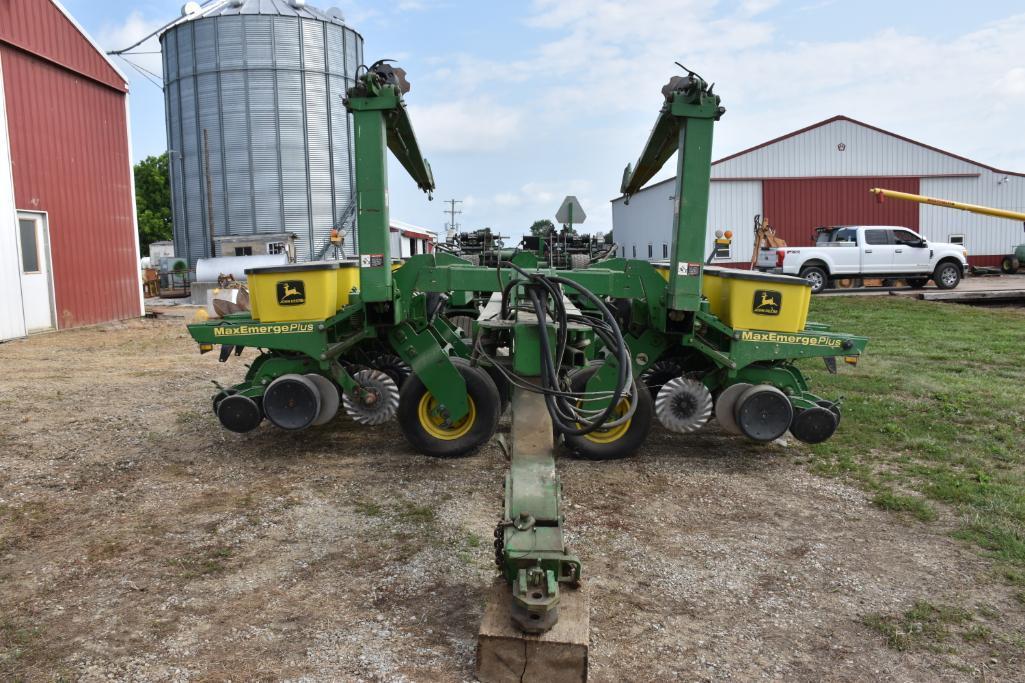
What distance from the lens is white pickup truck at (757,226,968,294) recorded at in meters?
20.2

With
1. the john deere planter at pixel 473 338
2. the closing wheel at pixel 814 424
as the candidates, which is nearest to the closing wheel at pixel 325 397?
the john deere planter at pixel 473 338

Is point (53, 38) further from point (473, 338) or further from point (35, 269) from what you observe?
point (473, 338)

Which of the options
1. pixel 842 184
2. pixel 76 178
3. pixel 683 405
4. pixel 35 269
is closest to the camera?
pixel 683 405

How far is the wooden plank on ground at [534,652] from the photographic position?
9.23 feet

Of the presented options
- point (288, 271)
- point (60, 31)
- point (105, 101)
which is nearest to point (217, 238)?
point (105, 101)

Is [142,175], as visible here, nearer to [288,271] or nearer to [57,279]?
[57,279]

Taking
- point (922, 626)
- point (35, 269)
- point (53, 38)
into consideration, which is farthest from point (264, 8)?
point (922, 626)

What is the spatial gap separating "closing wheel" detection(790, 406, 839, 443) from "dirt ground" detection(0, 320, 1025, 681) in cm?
27

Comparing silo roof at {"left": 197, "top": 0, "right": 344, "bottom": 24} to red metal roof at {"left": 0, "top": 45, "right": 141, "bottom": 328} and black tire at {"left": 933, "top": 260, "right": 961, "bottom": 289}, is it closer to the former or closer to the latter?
red metal roof at {"left": 0, "top": 45, "right": 141, "bottom": 328}

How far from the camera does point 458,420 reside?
5773 mm

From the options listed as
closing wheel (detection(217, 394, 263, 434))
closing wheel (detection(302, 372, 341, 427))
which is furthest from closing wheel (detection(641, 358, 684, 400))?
closing wheel (detection(217, 394, 263, 434))

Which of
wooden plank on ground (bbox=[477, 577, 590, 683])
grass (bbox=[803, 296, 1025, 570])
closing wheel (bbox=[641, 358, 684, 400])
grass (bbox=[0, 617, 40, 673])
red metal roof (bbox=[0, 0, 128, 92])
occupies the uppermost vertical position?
red metal roof (bbox=[0, 0, 128, 92])

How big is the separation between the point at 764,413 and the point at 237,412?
382 centimetres

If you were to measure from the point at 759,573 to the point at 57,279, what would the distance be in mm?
14873
